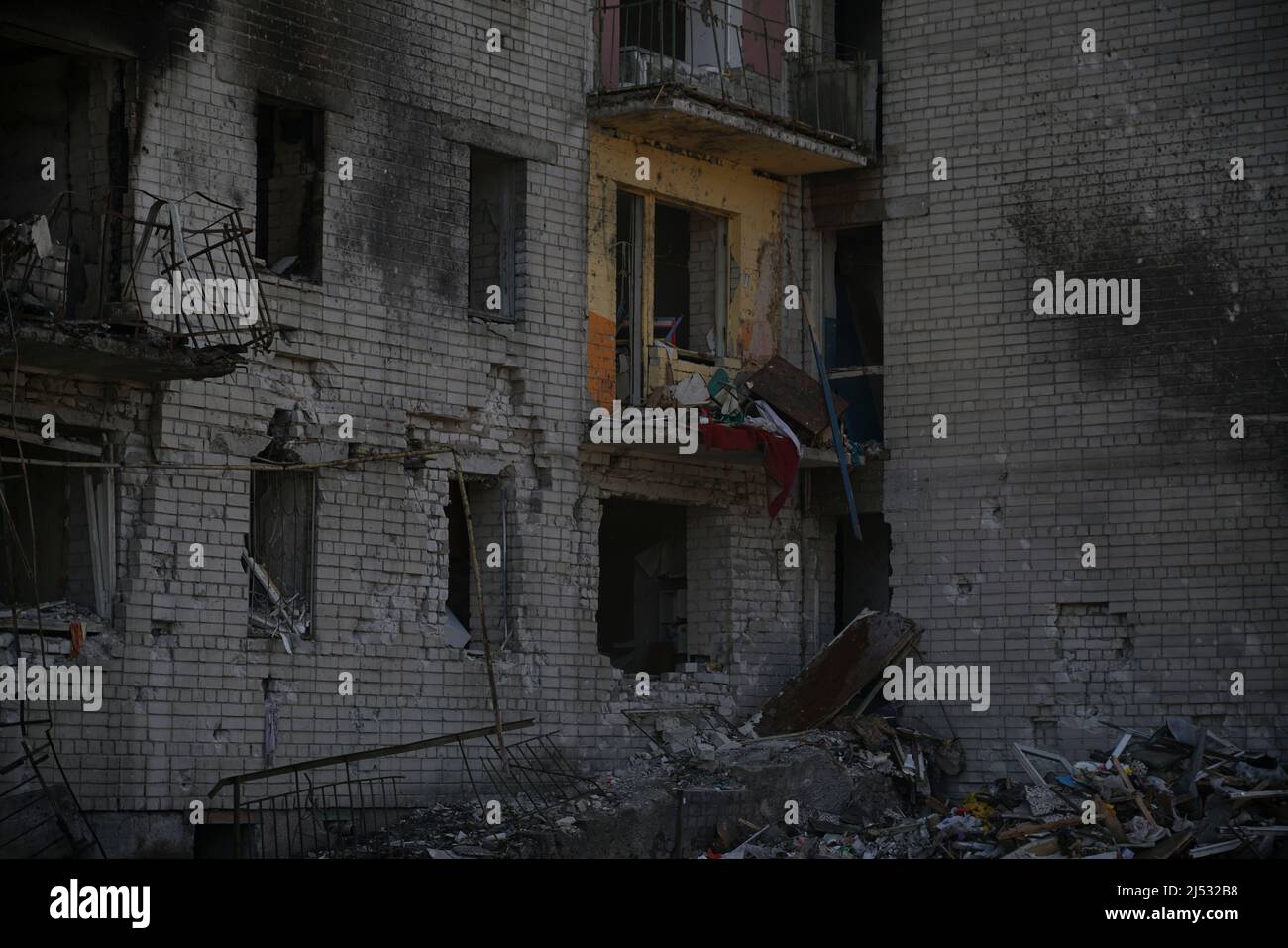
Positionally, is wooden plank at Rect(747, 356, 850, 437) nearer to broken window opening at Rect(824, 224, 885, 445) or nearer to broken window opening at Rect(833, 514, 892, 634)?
broken window opening at Rect(824, 224, 885, 445)

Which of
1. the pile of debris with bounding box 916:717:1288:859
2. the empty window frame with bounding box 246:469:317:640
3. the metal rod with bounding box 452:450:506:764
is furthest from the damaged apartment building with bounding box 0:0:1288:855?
the pile of debris with bounding box 916:717:1288:859

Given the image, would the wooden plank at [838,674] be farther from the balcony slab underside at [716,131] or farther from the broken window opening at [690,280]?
the balcony slab underside at [716,131]

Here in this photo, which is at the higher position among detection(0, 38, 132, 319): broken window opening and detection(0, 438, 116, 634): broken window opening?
detection(0, 38, 132, 319): broken window opening

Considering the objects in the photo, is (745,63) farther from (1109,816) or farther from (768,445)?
(1109,816)

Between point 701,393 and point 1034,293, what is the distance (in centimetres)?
319

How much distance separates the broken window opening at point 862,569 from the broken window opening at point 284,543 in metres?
6.27

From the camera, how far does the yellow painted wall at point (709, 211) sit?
19.2 meters

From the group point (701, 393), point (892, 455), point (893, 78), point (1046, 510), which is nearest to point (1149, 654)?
point (1046, 510)

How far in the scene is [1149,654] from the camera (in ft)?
62.1

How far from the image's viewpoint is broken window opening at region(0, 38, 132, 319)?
50.5 feet

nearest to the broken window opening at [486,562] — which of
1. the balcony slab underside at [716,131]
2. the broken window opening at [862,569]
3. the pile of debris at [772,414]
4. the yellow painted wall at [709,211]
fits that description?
the yellow painted wall at [709,211]

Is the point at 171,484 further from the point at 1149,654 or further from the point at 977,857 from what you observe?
the point at 1149,654

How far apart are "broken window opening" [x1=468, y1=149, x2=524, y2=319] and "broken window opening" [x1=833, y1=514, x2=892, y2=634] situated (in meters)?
4.46
